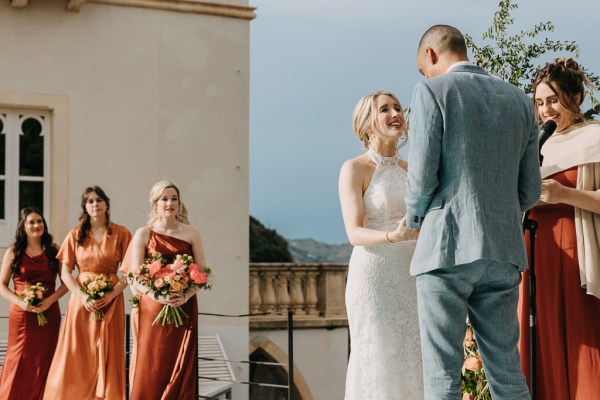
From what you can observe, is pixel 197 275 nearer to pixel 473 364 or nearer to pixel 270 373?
pixel 473 364

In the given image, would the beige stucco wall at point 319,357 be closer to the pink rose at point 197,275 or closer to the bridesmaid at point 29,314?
the bridesmaid at point 29,314

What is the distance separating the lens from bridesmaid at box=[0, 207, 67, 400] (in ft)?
28.6

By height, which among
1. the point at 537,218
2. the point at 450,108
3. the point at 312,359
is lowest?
the point at 312,359

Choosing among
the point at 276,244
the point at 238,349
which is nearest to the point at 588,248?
the point at 238,349

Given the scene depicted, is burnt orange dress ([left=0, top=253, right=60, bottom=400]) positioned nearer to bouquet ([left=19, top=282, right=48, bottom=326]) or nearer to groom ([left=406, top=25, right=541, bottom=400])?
bouquet ([left=19, top=282, right=48, bottom=326])

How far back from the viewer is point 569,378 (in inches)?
167

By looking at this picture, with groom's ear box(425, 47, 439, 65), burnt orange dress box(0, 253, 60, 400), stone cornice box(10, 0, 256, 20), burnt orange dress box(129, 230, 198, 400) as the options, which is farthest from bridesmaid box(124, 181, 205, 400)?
stone cornice box(10, 0, 256, 20)

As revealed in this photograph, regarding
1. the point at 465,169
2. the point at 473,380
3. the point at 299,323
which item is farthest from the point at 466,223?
the point at 299,323

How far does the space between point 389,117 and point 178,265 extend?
3104 mm

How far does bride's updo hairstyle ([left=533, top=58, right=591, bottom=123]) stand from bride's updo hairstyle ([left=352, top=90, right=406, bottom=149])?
73cm

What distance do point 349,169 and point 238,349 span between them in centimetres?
865

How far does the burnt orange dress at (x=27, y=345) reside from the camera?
28.6 ft

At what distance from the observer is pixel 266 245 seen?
31.0 meters

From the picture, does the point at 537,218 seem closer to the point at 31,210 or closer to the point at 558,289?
the point at 558,289
